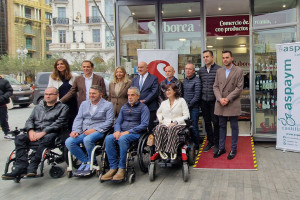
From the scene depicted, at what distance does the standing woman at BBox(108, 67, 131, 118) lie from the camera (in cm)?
563

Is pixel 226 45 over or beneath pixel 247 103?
over

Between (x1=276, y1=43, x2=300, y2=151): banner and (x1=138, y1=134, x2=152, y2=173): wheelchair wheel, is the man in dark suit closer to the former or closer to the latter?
(x1=138, y1=134, x2=152, y2=173): wheelchair wheel

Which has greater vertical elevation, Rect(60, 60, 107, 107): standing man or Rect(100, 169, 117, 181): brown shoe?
Rect(60, 60, 107, 107): standing man

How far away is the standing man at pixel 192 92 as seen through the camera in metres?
5.72

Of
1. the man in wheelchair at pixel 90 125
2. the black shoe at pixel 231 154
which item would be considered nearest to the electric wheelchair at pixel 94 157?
the man in wheelchair at pixel 90 125

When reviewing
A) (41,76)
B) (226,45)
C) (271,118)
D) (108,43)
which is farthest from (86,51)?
(271,118)

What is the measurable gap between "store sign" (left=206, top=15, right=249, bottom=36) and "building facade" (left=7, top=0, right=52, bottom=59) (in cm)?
4925

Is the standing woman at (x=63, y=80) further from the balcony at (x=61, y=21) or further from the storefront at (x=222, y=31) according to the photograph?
the balcony at (x=61, y=21)

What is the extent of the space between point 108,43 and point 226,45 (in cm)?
4043

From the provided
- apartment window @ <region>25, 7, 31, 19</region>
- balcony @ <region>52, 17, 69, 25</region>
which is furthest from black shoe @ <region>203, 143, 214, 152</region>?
apartment window @ <region>25, 7, 31, 19</region>

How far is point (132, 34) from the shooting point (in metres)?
7.68

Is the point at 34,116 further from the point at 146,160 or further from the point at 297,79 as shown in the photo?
the point at 297,79

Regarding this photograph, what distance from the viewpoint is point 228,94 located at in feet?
17.8

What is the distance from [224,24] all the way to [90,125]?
533cm
